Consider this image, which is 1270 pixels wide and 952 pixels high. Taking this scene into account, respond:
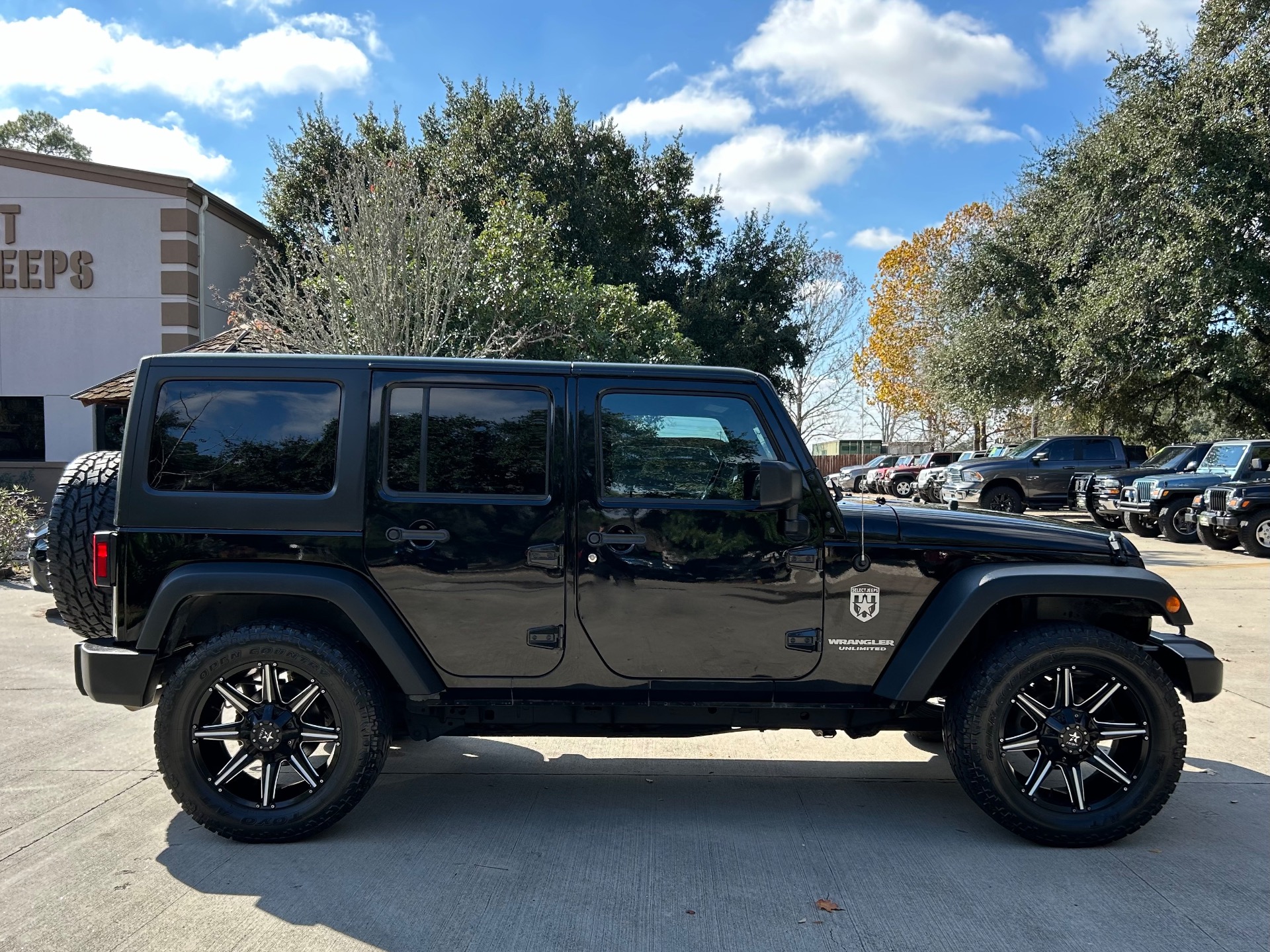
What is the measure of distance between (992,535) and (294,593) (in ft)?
9.61

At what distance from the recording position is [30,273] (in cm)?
1741

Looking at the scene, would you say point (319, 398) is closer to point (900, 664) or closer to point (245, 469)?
point (245, 469)

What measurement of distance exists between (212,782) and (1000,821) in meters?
3.26

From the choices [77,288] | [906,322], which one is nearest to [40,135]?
[77,288]

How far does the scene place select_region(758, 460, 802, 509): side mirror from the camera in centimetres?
367

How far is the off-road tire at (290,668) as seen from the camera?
149 inches

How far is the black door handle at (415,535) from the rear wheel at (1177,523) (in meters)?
15.5

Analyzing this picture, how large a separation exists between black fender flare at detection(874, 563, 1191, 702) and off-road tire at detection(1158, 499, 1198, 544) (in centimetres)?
1429

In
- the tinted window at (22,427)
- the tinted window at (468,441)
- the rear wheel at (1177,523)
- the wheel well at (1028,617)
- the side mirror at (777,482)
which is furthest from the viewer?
the tinted window at (22,427)

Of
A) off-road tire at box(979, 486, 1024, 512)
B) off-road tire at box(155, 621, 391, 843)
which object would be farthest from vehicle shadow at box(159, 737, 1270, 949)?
off-road tire at box(979, 486, 1024, 512)

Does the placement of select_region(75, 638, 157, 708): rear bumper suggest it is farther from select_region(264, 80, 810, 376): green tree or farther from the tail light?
select_region(264, 80, 810, 376): green tree

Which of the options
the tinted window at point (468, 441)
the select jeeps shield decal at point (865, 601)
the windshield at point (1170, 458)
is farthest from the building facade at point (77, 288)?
the windshield at point (1170, 458)

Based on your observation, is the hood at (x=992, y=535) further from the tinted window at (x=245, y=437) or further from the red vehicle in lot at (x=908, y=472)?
the red vehicle in lot at (x=908, y=472)

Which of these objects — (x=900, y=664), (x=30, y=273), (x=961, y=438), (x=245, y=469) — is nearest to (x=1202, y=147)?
(x=900, y=664)
